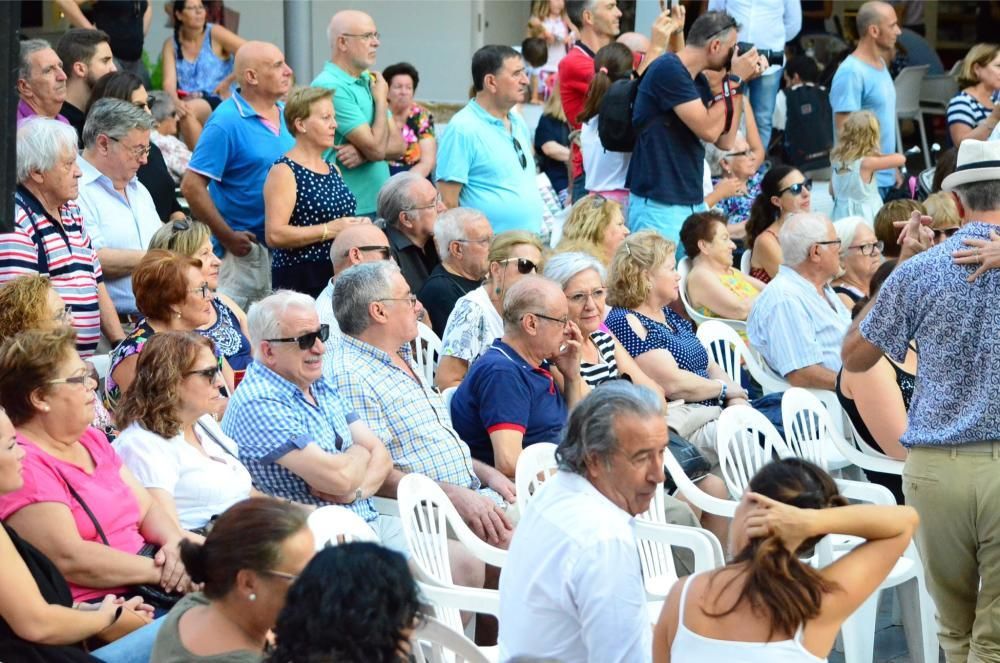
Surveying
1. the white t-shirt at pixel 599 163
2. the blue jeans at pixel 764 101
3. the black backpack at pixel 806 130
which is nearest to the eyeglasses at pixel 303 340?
the white t-shirt at pixel 599 163

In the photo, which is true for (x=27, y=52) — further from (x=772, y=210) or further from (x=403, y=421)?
(x=772, y=210)

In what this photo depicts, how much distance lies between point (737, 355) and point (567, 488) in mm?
3617

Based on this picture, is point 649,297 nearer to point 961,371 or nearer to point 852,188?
point 961,371

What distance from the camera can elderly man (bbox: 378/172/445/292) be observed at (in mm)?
6473

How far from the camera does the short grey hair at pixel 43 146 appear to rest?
16.1 ft

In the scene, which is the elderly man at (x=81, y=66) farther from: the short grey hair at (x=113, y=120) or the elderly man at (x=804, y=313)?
the elderly man at (x=804, y=313)

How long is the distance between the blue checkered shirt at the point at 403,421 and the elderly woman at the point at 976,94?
538 centimetres

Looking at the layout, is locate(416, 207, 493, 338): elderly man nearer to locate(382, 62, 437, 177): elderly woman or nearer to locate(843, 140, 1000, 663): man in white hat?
locate(382, 62, 437, 177): elderly woman

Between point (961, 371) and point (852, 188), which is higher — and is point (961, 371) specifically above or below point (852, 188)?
above

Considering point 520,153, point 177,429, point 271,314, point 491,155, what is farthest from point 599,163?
point 177,429

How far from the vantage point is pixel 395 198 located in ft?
21.3

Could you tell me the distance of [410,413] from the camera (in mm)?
4594

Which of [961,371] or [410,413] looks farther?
[410,413]

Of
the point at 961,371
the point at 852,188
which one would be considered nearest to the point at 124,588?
the point at 961,371
